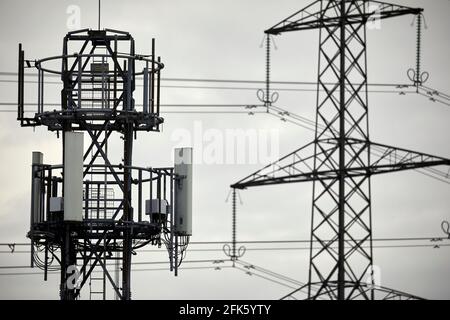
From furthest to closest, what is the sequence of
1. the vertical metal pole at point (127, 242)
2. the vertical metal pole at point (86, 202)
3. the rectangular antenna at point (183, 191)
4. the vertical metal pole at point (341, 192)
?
the vertical metal pole at point (341, 192) → the rectangular antenna at point (183, 191) → the vertical metal pole at point (86, 202) → the vertical metal pole at point (127, 242)

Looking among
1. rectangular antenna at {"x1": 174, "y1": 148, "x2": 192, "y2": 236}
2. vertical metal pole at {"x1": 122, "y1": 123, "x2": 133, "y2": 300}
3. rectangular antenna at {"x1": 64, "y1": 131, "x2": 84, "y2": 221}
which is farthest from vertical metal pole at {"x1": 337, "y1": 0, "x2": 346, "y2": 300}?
rectangular antenna at {"x1": 64, "y1": 131, "x2": 84, "y2": 221}

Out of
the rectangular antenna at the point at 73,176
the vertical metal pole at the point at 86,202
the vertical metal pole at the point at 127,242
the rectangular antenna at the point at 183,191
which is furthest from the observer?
the rectangular antenna at the point at 183,191

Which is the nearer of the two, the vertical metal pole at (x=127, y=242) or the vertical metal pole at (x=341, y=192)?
the vertical metal pole at (x=127, y=242)

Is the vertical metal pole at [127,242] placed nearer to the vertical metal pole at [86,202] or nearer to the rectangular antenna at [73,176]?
the vertical metal pole at [86,202]

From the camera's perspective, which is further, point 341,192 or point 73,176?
point 341,192

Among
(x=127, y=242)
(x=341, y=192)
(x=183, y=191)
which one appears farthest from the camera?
(x=341, y=192)

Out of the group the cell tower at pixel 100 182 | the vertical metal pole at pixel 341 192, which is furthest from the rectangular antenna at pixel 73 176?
the vertical metal pole at pixel 341 192

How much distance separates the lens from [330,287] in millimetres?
85750

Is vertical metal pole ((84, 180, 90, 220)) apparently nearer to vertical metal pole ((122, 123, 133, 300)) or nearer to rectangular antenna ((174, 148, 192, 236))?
vertical metal pole ((122, 123, 133, 300))

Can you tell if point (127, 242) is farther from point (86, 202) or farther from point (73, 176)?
point (73, 176)

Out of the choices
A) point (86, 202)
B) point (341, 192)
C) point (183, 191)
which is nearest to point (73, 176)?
point (86, 202)
